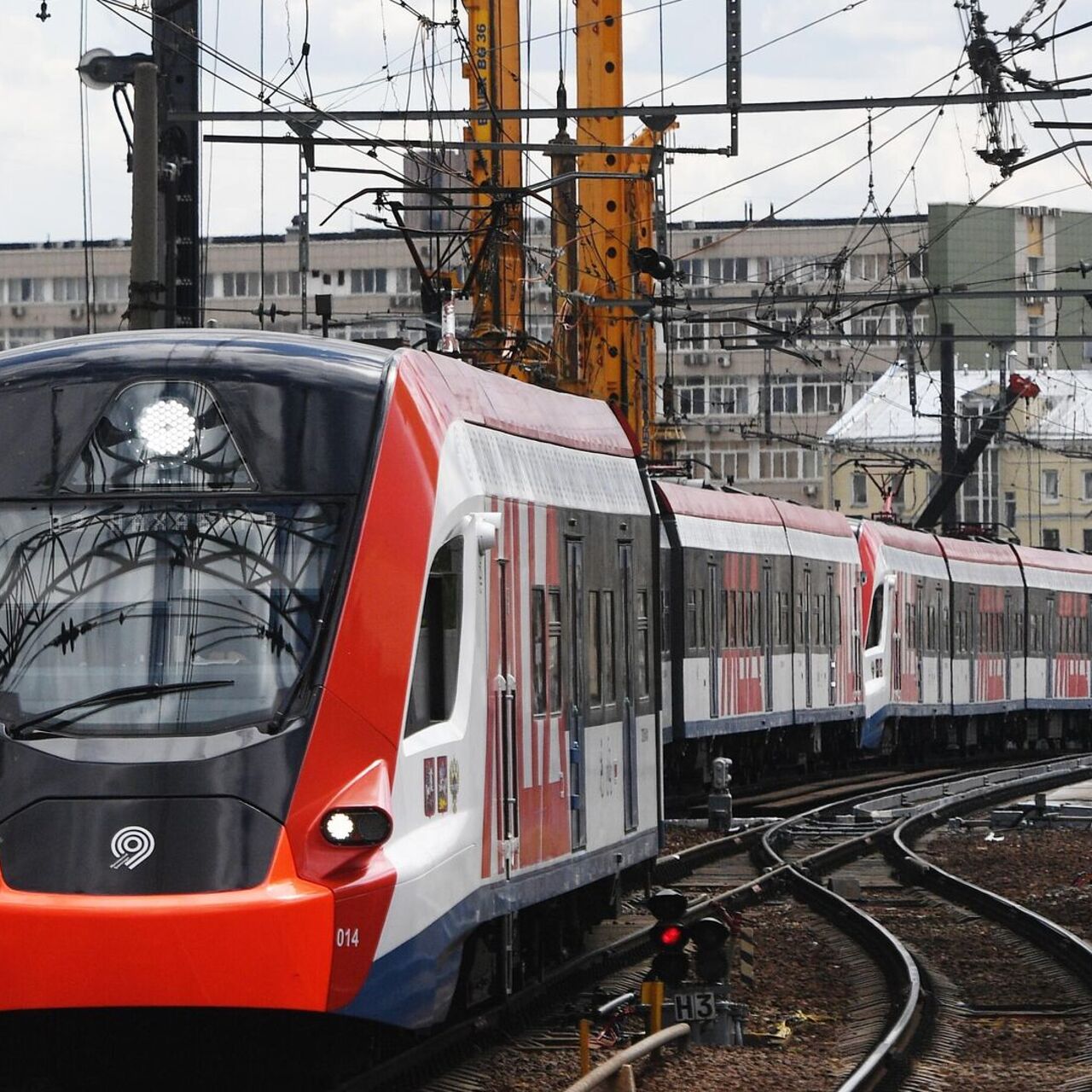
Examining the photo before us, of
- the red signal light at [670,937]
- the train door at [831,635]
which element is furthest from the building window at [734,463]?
the red signal light at [670,937]

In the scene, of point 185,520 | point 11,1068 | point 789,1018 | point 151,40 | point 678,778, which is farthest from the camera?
point 678,778

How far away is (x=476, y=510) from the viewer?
34.9 ft

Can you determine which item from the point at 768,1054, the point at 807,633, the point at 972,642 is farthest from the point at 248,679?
the point at 972,642

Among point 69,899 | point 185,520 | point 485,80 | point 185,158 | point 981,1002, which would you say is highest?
point 485,80

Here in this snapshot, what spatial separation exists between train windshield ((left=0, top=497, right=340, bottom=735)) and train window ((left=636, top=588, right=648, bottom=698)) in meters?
5.19

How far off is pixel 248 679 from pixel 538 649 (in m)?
2.98

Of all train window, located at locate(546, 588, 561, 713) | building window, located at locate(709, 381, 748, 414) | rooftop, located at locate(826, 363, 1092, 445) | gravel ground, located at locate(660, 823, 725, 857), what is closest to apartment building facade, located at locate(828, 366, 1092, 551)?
rooftop, located at locate(826, 363, 1092, 445)

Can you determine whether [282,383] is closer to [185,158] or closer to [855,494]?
[185,158]

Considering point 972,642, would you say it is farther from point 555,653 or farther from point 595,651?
point 555,653

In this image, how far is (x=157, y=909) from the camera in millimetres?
8523

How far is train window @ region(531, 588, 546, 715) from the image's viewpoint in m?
11.8

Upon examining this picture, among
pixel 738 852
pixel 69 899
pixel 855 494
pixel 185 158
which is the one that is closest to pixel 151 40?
pixel 185 158

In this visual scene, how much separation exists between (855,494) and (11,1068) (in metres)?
100

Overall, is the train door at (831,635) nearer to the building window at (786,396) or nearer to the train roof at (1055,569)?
the train roof at (1055,569)
